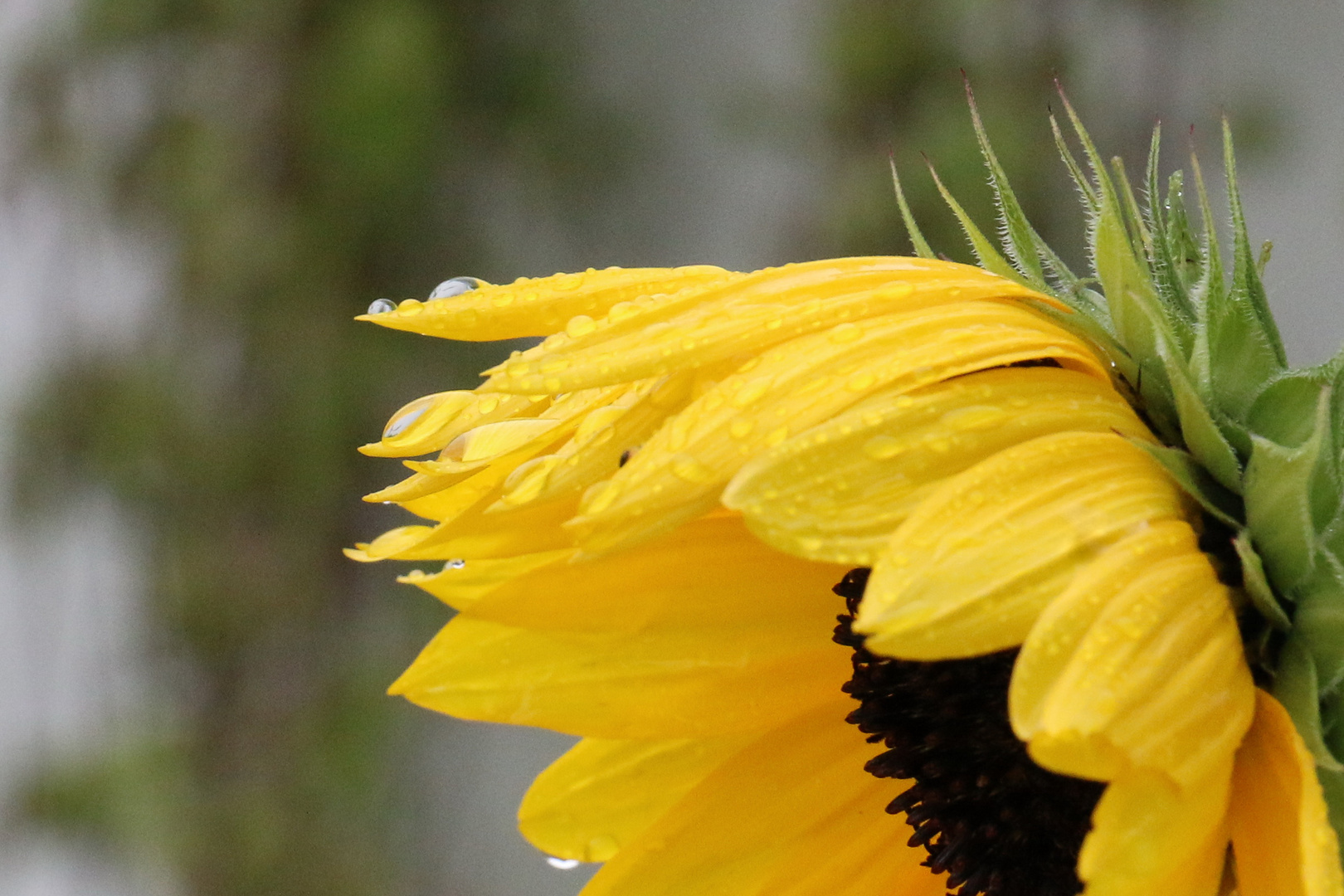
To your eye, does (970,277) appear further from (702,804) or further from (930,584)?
(702,804)

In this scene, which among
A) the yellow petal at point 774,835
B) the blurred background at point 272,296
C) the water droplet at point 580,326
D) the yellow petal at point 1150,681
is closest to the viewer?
the yellow petal at point 1150,681

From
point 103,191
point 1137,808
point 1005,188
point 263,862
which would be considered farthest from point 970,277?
point 103,191

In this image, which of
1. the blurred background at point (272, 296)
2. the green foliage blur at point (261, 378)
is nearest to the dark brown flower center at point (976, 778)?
the blurred background at point (272, 296)

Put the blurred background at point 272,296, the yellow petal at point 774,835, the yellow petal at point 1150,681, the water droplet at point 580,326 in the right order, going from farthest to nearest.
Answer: the blurred background at point 272,296, the yellow petal at point 774,835, the water droplet at point 580,326, the yellow petal at point 1150,681

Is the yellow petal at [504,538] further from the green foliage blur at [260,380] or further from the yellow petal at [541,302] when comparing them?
the green foliage blur at [260,380]

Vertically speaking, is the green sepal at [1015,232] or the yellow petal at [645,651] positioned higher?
the green sepal at [1015,232]

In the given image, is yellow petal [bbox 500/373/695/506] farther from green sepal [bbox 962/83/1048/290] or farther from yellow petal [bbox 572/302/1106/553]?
green sepal [bbox 962/83/1048/290]

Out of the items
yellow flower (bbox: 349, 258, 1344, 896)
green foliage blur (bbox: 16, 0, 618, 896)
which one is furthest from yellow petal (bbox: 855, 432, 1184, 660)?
green foliage blur (bbox: 16, 0, 618, 896)
